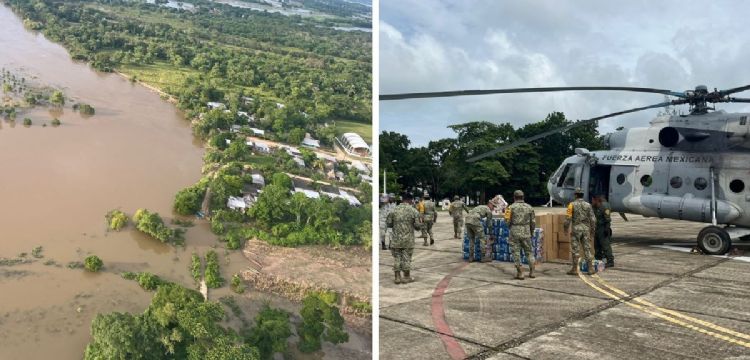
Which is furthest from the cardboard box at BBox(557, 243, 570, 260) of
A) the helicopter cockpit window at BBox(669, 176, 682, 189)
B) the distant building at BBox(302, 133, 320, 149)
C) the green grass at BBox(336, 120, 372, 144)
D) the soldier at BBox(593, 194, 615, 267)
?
the green grass at BBox(336, 120, 372, 144)

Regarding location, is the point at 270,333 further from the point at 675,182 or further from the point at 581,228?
the point at 675,182

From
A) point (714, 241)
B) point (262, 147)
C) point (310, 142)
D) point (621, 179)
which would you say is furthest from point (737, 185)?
point (262, 147)

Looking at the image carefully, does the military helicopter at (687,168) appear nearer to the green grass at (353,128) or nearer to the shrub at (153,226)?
the shrub at (153,226)

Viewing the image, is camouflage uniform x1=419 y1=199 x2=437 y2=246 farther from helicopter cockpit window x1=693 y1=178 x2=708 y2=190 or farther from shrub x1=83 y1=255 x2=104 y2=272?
shrub x1=83 y1=255 x2=104 y2=272

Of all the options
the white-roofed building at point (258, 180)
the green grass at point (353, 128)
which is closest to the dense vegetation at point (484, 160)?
the green grass at point (353, 128)

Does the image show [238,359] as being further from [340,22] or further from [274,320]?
[340,22]

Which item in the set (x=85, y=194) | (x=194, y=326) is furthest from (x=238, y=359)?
(x=85, y=194)

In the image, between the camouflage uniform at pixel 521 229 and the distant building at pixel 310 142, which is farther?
the distant building at pixel 310 142
